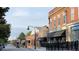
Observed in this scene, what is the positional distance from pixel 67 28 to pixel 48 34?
12.6 inches

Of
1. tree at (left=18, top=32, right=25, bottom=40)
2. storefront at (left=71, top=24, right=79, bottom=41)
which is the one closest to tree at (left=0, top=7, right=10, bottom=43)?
tree at (left=18, top=32, right=25, bottom=40)

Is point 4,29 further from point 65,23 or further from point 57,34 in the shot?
point 65,23

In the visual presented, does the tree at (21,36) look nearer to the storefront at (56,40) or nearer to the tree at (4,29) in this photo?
the tree at (4,29)

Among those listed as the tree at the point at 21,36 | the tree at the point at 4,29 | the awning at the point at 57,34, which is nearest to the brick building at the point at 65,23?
the awning at the point at 57,34

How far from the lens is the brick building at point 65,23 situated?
21.0ft

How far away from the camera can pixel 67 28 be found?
6.47 meters

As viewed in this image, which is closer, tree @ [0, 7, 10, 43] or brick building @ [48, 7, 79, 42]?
tree @ [0, 7, 10, 43]

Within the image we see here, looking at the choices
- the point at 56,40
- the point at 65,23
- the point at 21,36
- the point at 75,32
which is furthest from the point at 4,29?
the point at 75,32

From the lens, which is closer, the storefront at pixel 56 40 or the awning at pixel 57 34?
the storefront at pixel 56 40

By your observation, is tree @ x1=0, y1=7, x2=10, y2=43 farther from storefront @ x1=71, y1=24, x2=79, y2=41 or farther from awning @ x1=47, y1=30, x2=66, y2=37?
storefront @ x1=71, y1=24, x2=79, y2=41

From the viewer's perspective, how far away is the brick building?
21.0ft
